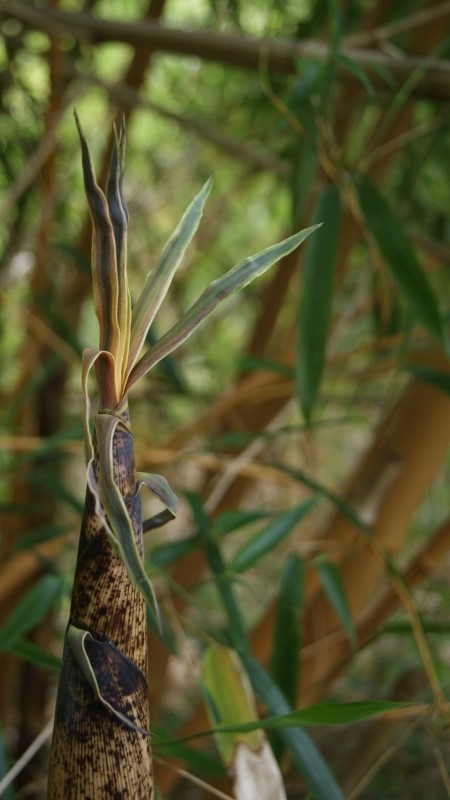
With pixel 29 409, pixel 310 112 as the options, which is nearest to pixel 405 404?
pixel 310 112

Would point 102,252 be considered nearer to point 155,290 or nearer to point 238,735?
point 155,290

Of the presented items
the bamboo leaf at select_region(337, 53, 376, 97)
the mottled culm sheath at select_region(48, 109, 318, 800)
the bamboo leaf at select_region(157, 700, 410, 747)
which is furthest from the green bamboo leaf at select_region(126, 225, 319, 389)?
the bamboo leaf at select_region(337, 53, 376, 97)

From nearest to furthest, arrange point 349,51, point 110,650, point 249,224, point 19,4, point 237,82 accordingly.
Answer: point 110,650
point 349,51
point 19,4
point 237,82
point 249,224

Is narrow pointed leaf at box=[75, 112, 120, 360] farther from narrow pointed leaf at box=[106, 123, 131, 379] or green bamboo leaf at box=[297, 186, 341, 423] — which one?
green bamboo leaf at box=[297, 186, 341, 423]

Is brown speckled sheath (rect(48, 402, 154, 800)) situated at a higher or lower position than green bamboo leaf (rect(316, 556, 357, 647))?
lower

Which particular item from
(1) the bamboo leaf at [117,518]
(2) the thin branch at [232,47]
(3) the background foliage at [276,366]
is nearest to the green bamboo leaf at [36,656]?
(3) the background foliage at [276,366]

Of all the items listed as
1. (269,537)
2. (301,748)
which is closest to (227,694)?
(301,748)

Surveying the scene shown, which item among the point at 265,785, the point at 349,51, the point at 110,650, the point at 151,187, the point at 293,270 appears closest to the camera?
the point at 110,650

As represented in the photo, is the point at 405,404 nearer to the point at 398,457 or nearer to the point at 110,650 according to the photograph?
the point at 398,457
